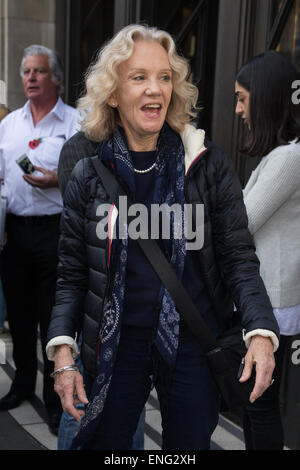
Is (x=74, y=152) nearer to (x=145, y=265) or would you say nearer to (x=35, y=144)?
(x=145, y=265)

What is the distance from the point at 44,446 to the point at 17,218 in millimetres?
1362

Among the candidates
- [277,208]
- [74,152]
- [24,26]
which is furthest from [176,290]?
[24,26]

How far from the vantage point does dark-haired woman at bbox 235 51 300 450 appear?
2922mm

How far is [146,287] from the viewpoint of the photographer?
2.30 m

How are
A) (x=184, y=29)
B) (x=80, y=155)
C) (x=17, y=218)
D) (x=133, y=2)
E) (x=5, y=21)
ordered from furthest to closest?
(x=5, y=21), (x=133, y=2), (x=184, y=29), (x=17, y=218), (x=80, y=155)

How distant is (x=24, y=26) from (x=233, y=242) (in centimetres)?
538

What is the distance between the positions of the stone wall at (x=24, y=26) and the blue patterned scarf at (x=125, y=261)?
495 centimetres

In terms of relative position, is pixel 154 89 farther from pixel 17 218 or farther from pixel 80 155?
pixel 17 218

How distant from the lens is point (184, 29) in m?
5.21

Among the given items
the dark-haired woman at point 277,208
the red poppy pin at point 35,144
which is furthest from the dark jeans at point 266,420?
the red poppy pin at point 35,144

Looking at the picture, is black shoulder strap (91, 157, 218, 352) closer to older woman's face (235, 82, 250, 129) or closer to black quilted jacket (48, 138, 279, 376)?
black quilted jacket (48, 138, 279, 376)

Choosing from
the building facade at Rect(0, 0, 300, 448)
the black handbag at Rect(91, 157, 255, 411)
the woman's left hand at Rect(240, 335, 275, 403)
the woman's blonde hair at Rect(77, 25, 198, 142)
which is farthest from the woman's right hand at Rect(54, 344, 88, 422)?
the building facade at Rect(0, 0, 300, 448)

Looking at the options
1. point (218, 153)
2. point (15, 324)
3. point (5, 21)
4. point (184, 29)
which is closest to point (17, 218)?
point (15, 324)

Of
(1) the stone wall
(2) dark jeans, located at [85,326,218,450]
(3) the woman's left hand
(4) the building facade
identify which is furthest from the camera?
(1) the stone wall
